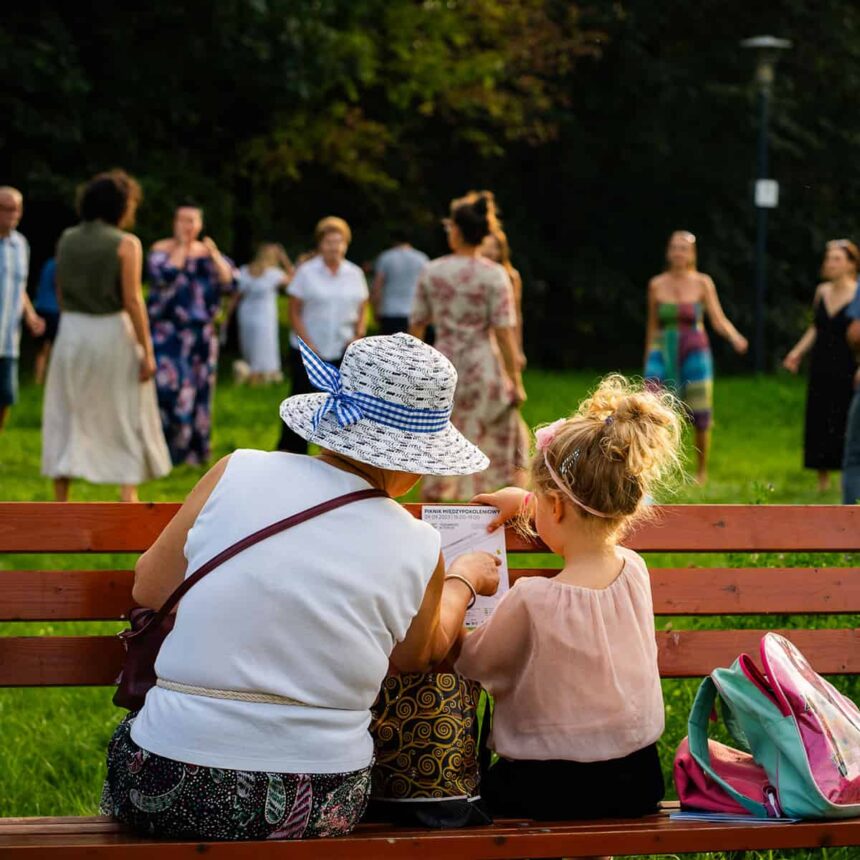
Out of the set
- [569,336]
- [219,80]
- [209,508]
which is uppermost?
[219,80]

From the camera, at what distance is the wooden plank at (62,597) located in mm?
4250

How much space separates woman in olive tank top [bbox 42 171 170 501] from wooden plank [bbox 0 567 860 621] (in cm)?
568

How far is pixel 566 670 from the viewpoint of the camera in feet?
12.6

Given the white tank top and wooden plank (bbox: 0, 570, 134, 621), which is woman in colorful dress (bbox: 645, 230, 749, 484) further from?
the white tank top

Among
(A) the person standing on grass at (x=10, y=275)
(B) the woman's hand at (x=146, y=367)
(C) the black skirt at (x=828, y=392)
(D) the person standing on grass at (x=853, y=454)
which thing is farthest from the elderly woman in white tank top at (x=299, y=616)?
(C) the black skirt at (x=828, y=392)

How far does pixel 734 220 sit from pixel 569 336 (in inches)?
148

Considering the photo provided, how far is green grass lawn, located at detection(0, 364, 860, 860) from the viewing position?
544 cm

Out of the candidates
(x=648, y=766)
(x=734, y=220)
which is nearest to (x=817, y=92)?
(x=734, y=220)

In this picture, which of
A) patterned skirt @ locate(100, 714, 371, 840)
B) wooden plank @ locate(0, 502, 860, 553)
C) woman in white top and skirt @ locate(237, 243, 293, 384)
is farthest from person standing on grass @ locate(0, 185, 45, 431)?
woman in white top and skirt @ locate(237, 243, 293, 384)

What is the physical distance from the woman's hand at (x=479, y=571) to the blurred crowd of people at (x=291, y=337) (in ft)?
14.7

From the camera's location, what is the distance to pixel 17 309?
39.8ft

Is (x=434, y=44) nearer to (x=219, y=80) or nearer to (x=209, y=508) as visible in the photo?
(x=219, y=80)

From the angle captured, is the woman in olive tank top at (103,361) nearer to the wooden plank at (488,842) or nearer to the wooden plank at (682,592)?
the wooden plank at (682,592)

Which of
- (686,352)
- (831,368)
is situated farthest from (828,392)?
(686,352)
